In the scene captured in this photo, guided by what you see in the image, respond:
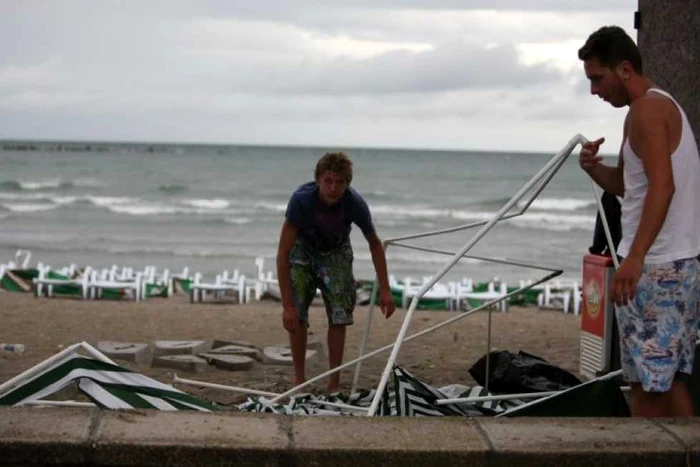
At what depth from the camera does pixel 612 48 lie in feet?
12.0

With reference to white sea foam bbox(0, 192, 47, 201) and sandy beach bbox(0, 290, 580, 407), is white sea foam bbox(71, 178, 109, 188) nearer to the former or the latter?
white sea foam bbox(0, 192, 47, 201)

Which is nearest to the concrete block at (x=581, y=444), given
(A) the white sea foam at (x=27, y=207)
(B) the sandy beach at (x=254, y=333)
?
(B) the sandy beach at (x=254, y=333)

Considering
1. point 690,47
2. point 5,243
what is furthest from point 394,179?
point 690,47

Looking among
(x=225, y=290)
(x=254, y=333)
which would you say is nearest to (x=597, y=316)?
(x=254, y=333)

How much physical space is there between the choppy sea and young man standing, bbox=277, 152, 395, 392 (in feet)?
46.4

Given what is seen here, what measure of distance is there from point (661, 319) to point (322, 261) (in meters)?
2.61

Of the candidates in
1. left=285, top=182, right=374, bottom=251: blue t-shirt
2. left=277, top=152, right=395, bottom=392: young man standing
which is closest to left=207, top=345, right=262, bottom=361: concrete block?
left=277, top=152, right=395, bottom=392: young man standing

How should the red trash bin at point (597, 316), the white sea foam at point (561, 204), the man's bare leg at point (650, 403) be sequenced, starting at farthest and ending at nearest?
the white sea foam at point (561, 204), the red trash bin at point (597, 316), the man's bare leg at point (650, 403)

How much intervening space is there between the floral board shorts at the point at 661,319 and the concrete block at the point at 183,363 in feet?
13.1

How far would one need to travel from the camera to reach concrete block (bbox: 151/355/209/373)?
7.11 metres

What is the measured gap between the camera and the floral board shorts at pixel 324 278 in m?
5.91

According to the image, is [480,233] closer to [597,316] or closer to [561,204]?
[597,316]

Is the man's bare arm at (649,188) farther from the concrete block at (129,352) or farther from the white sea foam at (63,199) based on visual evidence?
the white sea foam at (63,199)

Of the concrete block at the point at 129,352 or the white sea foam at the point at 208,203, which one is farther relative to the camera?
the white sea foam at the point at 208,203
